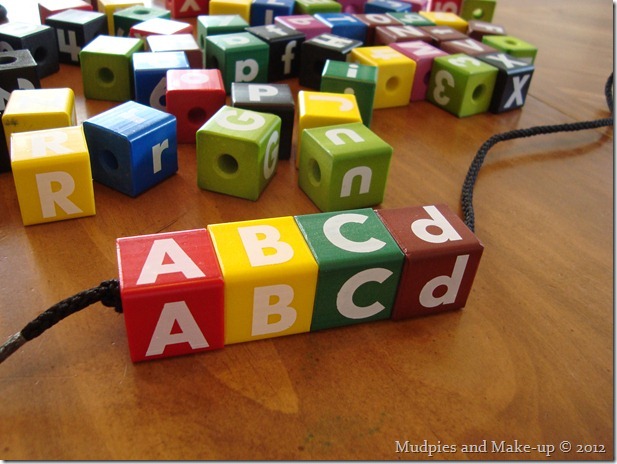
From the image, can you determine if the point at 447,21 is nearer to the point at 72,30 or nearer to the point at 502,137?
the point at 502,137

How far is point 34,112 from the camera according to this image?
861 millimetres

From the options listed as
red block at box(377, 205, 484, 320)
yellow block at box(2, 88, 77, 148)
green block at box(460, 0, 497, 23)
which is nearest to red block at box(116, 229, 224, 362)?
red block at box(377, 205, 484, 320)

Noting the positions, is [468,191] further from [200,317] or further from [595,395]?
[200,317]

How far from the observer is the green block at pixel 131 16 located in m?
1.35

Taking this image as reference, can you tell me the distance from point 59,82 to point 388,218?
0.88 m

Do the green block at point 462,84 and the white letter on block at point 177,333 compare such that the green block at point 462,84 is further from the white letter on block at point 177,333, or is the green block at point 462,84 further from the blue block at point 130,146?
the white letter on block at point 177,333

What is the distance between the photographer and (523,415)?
1.94 feet

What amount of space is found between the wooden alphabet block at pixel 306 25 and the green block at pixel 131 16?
0.29m

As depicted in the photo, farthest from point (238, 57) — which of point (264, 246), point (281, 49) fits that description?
point (264, 246)

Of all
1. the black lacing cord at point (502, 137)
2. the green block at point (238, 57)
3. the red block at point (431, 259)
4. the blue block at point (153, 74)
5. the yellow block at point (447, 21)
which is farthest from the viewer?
the yellow block at point (447, 21)

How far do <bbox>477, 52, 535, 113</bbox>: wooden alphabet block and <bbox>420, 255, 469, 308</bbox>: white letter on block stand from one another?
0.72 meters

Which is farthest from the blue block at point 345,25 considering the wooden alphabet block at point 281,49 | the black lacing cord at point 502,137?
the black lacing cord at point 502,137

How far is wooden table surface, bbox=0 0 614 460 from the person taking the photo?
54 cm

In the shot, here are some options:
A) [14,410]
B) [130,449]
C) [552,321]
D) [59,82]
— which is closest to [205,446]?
[130,449]
